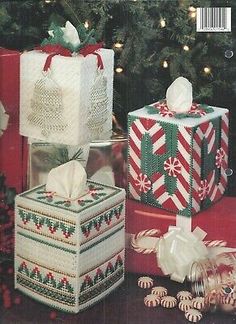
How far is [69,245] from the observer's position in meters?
1.23

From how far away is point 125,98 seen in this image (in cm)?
133

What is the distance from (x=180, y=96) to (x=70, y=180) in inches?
10.1

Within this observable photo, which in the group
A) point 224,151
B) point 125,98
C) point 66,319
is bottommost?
point 66,319

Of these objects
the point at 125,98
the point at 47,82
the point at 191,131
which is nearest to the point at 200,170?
the point at 191,131

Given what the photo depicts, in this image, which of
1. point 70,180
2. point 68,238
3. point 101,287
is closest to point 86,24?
point 70,180

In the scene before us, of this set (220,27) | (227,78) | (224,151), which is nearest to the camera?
(220,27)

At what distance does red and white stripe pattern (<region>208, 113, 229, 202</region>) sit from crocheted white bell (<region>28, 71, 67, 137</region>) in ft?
1.06

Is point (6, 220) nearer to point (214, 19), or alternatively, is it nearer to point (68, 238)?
point (68, 238)

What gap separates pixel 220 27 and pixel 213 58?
11 centimetres

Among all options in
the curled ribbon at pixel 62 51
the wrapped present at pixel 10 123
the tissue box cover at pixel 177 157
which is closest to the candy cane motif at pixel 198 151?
the tissue box cover at pixel 177 157

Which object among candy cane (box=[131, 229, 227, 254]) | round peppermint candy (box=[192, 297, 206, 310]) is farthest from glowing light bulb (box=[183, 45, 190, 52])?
round peppermint candy (box=[192, 297, 206, 310])

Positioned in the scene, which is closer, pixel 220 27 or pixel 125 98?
pixel 220 27

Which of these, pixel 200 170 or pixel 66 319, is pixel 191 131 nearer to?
pixel 200 170

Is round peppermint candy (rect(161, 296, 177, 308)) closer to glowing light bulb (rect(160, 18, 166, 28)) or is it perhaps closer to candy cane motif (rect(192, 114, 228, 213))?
candy cane motif (rect(192, 114, 228, 213))
